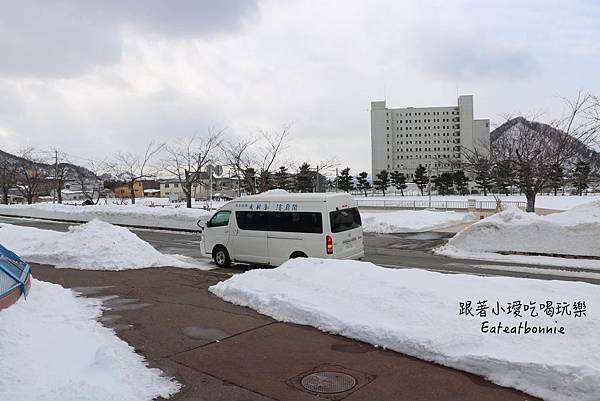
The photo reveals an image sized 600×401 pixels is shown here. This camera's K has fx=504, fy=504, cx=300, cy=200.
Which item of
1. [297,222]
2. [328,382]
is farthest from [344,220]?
[328,382]

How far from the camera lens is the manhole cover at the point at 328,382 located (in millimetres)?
4961

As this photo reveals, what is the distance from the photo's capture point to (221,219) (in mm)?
14664

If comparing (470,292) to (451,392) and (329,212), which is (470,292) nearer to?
(451,392)

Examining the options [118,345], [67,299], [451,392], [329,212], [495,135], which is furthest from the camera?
[495,135]

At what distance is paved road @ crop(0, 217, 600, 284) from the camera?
1358 cm

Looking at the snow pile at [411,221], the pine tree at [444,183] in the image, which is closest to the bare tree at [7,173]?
the snow pile at [411,221]

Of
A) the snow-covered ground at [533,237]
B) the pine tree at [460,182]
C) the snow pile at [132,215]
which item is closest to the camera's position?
the snow-covered ground at [533,237]

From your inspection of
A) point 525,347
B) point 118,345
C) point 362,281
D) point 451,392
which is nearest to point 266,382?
point 451,392

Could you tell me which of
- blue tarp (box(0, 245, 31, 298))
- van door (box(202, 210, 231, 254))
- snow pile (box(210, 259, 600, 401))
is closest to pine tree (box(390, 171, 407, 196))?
van door (box(202, 210, 231, 254))

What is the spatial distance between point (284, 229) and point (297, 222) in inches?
18.5

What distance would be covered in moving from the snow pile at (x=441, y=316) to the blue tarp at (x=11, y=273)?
329 cm

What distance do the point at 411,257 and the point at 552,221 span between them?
4975 mm

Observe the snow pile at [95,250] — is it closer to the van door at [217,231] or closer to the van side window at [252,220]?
the van door at [217,231]

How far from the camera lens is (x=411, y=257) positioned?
56.2 feet
